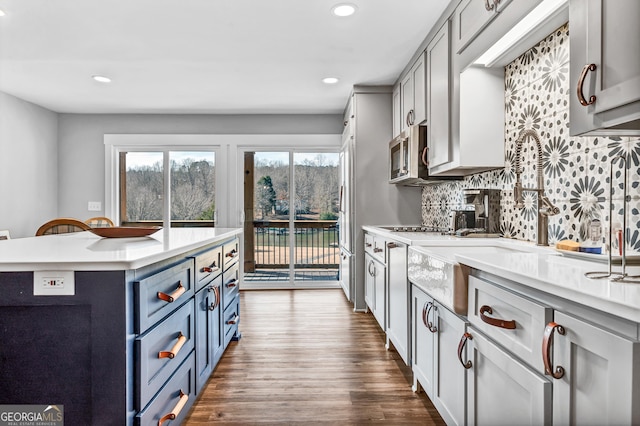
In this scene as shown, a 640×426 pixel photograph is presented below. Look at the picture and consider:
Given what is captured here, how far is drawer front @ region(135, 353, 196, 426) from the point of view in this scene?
1.36 m

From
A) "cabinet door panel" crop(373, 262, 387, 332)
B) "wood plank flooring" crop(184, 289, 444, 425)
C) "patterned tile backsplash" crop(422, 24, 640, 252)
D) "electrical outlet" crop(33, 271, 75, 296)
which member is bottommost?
"wood plank flooring" crop(184, 289, 444, 425)

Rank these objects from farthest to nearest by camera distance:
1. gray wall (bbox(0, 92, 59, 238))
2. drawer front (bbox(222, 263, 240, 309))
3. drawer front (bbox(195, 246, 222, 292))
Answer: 1. gray wall (bbox(0, 92, 59, 238))
2. drawer front (bbox(222, 263, 240, 309))
3. drawer front (bbox(195, 246, 222, 292))

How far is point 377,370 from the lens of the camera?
2.50m

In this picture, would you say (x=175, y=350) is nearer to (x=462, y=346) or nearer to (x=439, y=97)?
(x=462, y=346)

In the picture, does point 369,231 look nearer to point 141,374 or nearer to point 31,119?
point 141,374

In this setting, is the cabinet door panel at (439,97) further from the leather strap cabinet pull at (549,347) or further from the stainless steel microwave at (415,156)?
the leather strap cabinet pull at (549,347)

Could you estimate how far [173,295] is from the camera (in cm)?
157

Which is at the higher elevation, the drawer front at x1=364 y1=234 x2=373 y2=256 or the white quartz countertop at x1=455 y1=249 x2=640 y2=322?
the white quartz countertop at x1=455 y1=249 x2=640 y2=322

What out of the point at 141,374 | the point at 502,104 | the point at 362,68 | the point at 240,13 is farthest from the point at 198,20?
the point at 141,374

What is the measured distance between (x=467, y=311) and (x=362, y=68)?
9.00 ft

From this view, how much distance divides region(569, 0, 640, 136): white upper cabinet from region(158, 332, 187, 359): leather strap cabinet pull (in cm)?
162

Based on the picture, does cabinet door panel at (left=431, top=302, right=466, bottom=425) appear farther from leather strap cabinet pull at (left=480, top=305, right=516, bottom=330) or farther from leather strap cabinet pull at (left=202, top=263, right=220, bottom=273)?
leather strap cabinet pull at (left=202, top=263, right=220, bottom=273)

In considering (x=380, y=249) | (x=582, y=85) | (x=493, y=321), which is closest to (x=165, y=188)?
(x=380, y=249)

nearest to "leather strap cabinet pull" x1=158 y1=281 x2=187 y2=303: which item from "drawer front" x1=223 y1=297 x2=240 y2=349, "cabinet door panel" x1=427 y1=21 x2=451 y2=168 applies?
"drawer front" x1=223 y1=297 x2=240 y2=349
